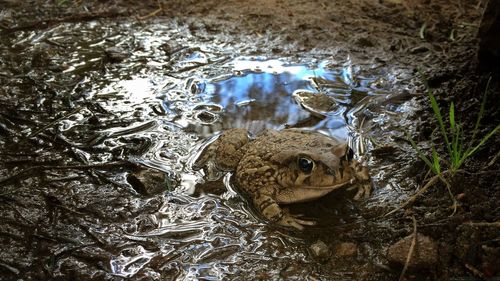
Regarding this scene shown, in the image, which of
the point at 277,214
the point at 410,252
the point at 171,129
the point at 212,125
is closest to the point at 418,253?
the point at 410,252

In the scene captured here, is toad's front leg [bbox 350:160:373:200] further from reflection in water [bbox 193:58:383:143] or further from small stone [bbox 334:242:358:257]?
reflection in water [bbox 193:58:383:143]

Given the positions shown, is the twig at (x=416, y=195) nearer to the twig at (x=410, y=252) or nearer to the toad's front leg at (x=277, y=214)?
the twig at (x=410, y=252)

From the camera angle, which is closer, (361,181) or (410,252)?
(410,252)

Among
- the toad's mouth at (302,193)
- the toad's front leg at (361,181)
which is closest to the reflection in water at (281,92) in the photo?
the toad's front leg at (361,181)

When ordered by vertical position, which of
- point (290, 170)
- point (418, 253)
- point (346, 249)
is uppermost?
point (290, 170)

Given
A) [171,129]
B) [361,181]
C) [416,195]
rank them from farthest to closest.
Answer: [171,129], [361,181], [416,195]

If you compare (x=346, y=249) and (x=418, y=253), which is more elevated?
(x=418, y=253)

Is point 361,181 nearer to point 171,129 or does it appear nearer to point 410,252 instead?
point 410,252

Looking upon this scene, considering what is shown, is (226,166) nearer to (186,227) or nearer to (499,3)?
(186,227)
